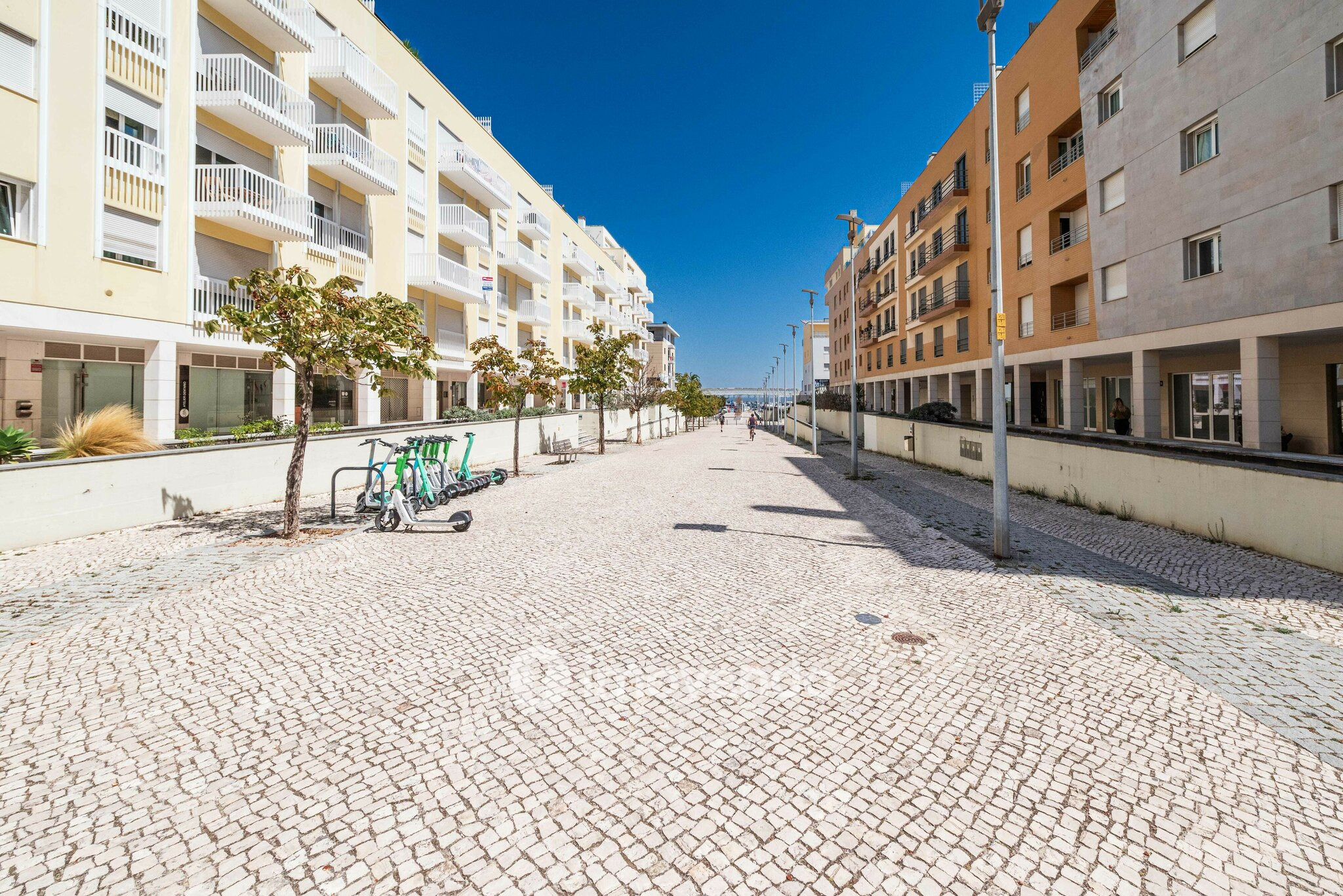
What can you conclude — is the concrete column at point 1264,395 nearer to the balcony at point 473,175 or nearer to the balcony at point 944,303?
the balcony at point 944,303

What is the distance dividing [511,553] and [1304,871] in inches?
288

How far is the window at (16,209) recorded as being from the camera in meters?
10.4

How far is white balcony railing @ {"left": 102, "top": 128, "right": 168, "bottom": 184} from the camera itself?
468 inches

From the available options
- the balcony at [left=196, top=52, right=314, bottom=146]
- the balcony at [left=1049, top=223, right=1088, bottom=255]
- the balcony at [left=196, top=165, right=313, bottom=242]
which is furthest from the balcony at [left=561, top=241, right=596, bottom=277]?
the balcony at [left=1049, top=223, right=1088, bottom=255]

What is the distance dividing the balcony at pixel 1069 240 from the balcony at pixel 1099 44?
502 centimetres

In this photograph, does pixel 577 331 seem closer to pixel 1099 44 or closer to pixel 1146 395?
pixel 1099 44

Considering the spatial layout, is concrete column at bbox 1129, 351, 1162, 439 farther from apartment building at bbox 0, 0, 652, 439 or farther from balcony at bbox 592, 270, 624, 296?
balcony at bbox 592, 270, 624, 296

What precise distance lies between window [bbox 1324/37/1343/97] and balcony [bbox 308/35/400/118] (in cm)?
2388

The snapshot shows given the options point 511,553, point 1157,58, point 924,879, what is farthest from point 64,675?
point 1157,58

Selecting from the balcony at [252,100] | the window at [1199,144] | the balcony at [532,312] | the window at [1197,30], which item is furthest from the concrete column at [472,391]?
the window at [1197,30]

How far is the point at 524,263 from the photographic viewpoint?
99.3 feet

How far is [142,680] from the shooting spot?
13.4 ft

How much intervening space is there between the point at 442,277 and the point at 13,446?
15546mm

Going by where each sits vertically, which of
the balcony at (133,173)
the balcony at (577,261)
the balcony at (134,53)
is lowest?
the balcony at (133,173)
